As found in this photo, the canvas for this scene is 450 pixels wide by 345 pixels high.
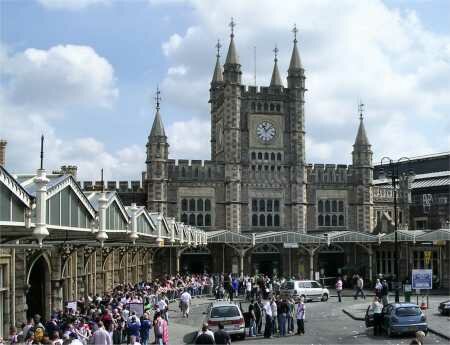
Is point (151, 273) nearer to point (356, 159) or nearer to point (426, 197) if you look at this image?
point (356, 159)

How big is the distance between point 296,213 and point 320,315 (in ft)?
95.3

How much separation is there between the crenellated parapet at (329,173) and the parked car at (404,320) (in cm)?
4004

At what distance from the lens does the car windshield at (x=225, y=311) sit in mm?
25234

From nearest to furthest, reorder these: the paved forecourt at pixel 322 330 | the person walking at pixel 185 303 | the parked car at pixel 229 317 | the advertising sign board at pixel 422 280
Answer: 1. the paved forecourt at pixel 322 330
2. the parked car at pixel 229 317
3. the advertising sign board at pixel 422 280
4. the person walking at pixel 185 303

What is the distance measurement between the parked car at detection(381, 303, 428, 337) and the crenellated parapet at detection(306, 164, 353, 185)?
40.0 metres

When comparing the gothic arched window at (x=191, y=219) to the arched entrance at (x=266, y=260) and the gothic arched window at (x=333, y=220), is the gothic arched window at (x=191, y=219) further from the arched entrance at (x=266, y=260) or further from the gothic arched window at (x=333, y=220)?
the gothic arched window at (x=333, y=220)

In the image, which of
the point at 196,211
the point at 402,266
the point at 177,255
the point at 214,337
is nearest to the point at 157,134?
the point at 196,211

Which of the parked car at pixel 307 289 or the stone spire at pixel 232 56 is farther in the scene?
the stone spire at pixel 232 56

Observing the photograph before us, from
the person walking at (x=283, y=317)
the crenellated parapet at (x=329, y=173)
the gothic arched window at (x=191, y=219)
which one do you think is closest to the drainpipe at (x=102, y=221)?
the person walking at (x=283, y=317)

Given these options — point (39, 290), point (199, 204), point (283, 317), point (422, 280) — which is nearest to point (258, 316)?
point (283, 317)

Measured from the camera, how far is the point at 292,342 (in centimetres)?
2480

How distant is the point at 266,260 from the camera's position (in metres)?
62.4

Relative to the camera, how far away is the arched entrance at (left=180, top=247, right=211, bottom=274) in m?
61.0

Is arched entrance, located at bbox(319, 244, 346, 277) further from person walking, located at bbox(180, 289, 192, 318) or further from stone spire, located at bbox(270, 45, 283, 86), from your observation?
person walking, located at bbox(180, 289, 192, 318)
